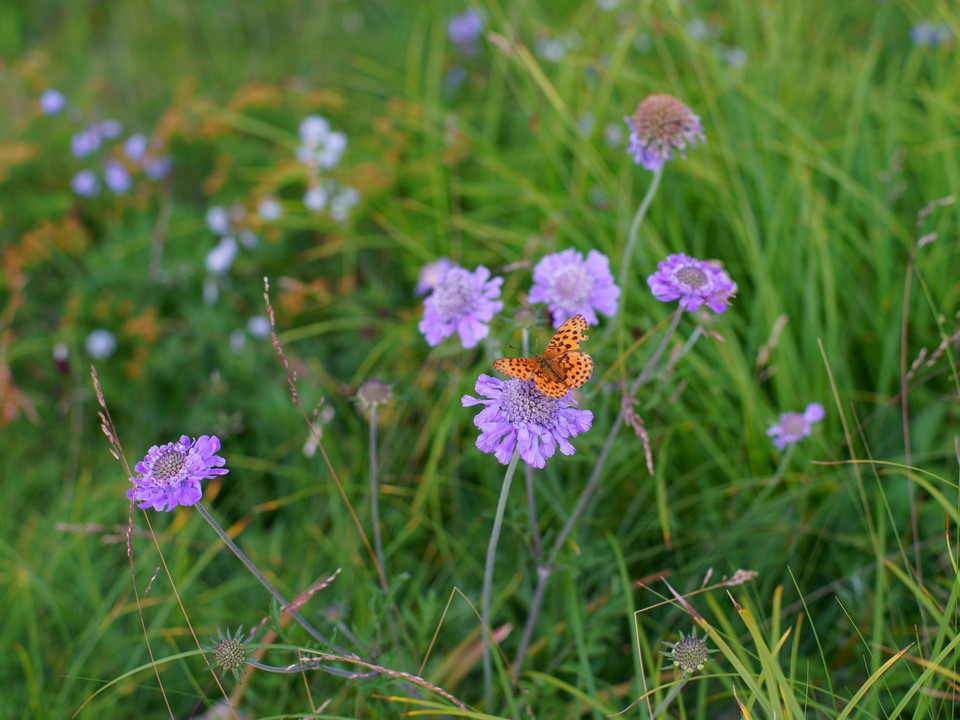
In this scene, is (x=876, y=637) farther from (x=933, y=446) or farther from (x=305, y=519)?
(x=305, y=519)

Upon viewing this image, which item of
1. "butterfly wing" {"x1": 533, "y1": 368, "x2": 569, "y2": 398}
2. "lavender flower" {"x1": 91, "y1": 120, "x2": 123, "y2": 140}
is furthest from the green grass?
"butterfly wing" {"x1": 533, "y1": 368, "x2": 569, "y2": 398}

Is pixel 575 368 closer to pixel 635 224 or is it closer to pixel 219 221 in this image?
pixel 635 224

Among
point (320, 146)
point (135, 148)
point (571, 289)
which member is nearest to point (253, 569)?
point (571, 289)

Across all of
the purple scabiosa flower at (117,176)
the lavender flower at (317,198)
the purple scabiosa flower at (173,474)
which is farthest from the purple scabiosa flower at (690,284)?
the purple scabiosa flower at (117,176)

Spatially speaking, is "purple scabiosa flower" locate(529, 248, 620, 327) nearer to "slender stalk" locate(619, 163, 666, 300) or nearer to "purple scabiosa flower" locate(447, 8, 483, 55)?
"slender stalk" locate(619, 163, 666, 300)

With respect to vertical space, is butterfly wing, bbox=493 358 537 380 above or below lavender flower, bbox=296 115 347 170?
above

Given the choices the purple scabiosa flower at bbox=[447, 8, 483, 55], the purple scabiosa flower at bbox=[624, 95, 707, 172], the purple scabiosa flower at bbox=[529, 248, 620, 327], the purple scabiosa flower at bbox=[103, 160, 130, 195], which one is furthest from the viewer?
the purple scabiosa flower at bbox=[447, 8, 483, 55]

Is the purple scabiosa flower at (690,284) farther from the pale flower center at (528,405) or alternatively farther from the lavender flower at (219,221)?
the lavender flower at (219,221)
